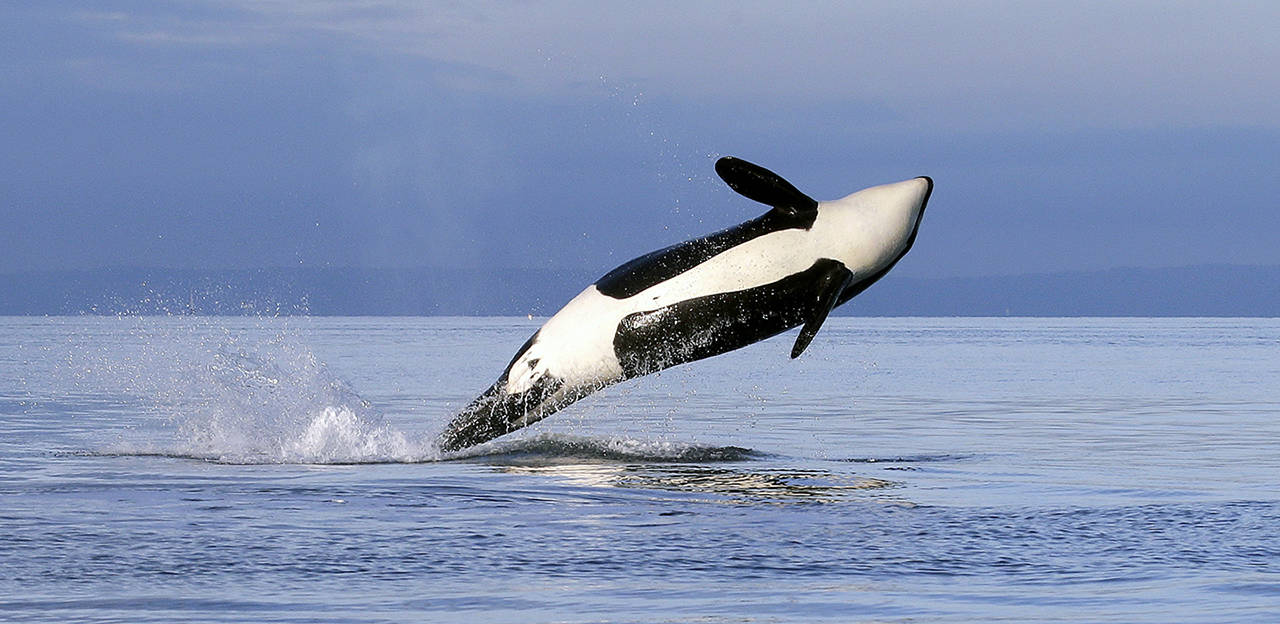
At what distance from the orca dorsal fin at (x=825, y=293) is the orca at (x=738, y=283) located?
0.04 feet

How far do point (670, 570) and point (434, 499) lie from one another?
406 centimetres

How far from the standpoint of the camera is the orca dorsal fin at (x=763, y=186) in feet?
50.1

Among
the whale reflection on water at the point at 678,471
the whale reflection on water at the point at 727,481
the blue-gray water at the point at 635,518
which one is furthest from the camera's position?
the whale reflection on water at the point at 678,471

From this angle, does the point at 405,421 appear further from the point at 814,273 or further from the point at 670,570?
the point at 670,570

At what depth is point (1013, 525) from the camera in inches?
508

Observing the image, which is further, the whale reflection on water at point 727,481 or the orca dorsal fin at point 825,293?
the orca dorsal fin at point 825,293

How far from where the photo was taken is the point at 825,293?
15.6 metres

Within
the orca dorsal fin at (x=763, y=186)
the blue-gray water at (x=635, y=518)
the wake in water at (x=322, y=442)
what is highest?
the orca dorsal fin at (x=763, y=186)

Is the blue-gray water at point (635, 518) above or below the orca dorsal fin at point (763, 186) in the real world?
below

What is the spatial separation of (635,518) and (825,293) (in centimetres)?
367

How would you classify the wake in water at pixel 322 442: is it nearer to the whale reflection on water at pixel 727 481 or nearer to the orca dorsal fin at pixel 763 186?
the whale reflection on water at pixel 727 481

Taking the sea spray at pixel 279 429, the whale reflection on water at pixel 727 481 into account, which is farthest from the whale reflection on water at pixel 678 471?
the sea spray at pixel 279 429

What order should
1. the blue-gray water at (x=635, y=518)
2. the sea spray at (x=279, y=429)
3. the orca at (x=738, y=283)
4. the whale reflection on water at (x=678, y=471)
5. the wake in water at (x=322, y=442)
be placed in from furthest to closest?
the sea spray at (x=279, y=429) < the wake in water at (x=322, y=442) < the orca at (x=738, y=283) < the whale reflection on water at (x=678, y=471) < the blue-gray water at (x=635, y=518)

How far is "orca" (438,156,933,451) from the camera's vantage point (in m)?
15.8
